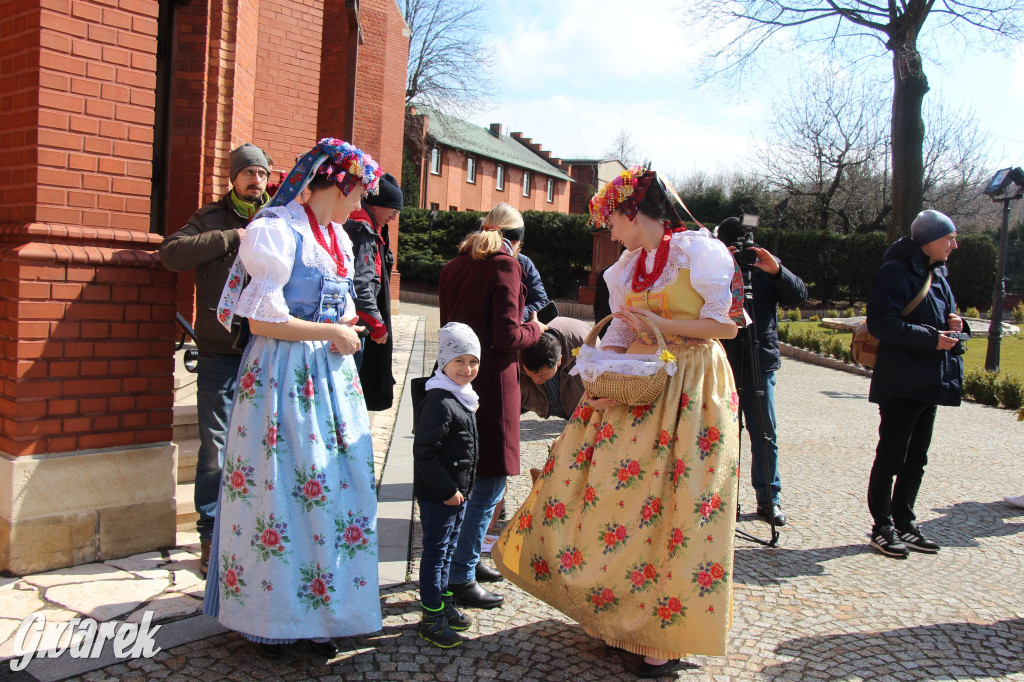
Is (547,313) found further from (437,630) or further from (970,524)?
(970,524)

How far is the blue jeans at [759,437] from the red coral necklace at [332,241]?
3.06 m

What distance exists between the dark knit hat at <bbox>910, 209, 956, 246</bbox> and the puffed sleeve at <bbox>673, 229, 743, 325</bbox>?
204 cm

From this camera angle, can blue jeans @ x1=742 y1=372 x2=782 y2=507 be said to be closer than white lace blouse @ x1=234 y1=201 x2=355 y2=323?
No

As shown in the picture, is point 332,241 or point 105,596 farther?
point 105,596

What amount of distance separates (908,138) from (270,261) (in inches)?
725

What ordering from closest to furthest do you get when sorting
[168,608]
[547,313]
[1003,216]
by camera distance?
[168,608]
[547,313]
[1003,216]

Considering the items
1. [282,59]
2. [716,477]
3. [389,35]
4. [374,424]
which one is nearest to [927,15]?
[389,35]

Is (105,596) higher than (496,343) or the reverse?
the reverse

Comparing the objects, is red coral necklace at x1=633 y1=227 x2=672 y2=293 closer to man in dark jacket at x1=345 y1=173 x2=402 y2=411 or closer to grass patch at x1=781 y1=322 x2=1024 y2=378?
Answer: man in dark jacket at x1=345 y1=173 x2=402 y2=411

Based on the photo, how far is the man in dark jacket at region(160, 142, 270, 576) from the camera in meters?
3.84

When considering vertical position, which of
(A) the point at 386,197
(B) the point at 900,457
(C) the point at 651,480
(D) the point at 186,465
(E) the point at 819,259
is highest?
(E) the point at 819,259

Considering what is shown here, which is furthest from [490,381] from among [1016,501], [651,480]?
[1016,501]

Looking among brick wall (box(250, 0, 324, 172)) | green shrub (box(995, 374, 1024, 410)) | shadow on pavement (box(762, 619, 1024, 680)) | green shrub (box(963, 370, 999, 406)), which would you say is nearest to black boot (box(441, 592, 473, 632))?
shadow on pavement (box(762, 619, 1024, 680))

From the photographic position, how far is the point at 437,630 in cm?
326
